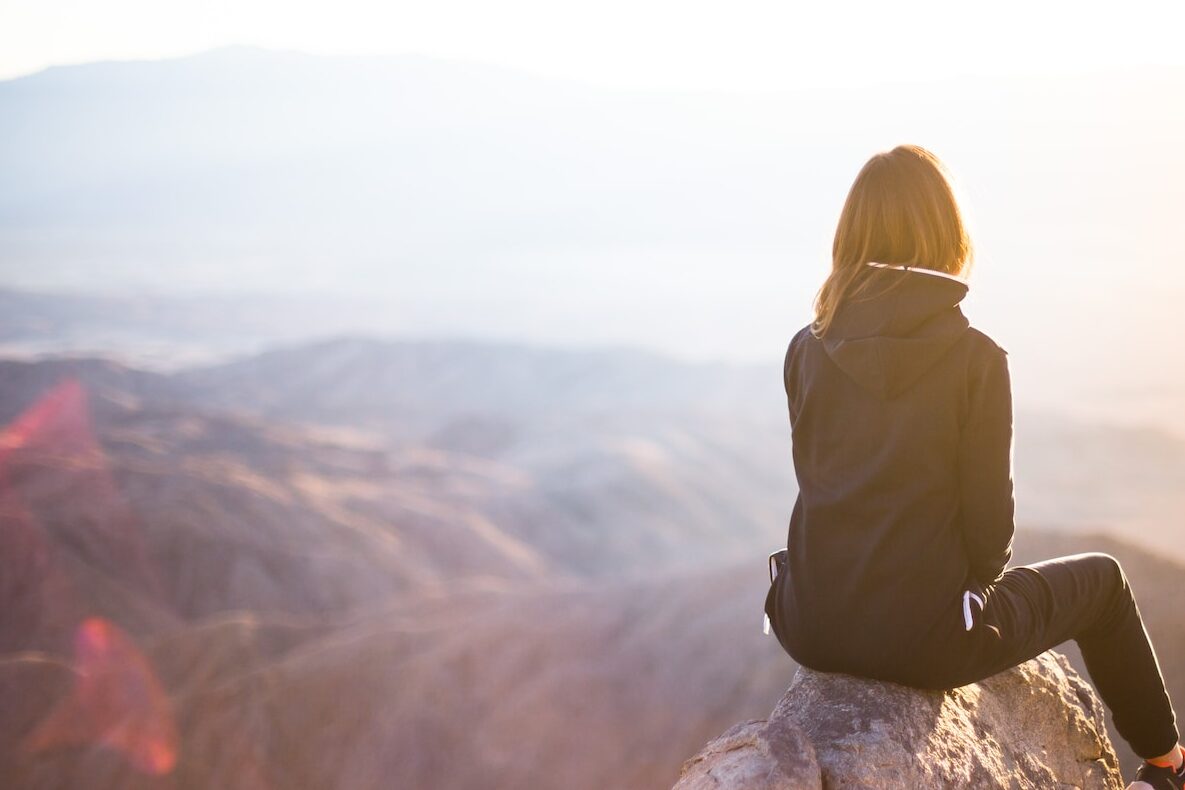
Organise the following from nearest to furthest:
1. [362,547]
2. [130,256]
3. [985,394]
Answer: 1. [985,394]
2. [362,547]
3. [130,256]

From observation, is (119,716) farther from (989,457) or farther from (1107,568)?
(989,457)

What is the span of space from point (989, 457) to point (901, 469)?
0.23 meters

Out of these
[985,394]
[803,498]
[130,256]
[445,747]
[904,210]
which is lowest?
[130,256]

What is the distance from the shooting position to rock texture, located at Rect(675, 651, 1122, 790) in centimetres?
288

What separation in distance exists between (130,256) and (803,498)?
179 m

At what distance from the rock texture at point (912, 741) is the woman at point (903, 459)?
21 centimetres

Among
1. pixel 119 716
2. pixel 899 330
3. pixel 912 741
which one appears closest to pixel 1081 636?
pixel 912 741

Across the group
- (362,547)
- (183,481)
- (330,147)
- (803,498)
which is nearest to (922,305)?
(803,498)

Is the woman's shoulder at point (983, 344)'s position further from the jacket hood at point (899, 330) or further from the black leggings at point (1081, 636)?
the black leggings at point (1081, 636)

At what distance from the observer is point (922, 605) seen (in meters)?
2.75

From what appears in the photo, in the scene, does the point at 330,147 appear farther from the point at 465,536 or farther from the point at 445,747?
the point at 445,747

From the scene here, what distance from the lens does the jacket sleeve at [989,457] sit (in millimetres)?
2654

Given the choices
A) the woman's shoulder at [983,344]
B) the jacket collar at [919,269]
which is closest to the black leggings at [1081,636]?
the woman's shoulder at [983,344]

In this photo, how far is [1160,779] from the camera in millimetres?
3219
